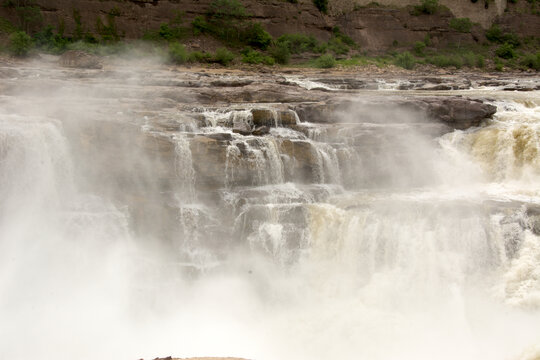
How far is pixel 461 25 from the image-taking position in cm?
4062

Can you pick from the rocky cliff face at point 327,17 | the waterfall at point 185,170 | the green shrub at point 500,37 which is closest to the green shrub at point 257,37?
the rocky cliff face at point 327,17

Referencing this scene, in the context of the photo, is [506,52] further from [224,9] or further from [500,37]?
[224,9]

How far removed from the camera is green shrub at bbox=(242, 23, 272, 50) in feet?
111

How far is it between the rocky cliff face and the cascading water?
19797mm

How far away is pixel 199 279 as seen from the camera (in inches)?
439

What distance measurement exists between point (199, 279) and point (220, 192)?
6.56 feet

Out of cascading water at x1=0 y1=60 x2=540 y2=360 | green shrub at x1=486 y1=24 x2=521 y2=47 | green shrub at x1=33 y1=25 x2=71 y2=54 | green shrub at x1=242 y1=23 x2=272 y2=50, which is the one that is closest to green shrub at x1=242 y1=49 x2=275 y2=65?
green shrub at x1=242 y1=23 x2=272 y2=50

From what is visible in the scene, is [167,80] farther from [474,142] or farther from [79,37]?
[79,37]

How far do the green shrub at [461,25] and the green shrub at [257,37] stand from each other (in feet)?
48.7

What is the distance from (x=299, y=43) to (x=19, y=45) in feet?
53.9

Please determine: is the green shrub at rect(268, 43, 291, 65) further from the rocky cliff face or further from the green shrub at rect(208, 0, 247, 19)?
the green shrub at rect(208, 0, 247, 19)

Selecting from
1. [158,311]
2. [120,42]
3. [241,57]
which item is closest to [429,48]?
[241,57]

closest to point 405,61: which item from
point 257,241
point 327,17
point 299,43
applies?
point 299,43

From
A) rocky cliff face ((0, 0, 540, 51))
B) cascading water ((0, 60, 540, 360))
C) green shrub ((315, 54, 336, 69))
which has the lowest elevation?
cascading water ((0, 60, 540, 360))
